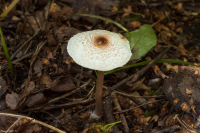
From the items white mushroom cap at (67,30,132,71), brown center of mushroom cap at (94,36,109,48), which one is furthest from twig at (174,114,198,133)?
brown center of mushroom cap at (94,36,109,48)

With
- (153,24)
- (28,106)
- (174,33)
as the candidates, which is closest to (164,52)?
(153,24)

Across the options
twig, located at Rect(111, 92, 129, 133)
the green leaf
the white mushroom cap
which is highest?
the white mushroom cap

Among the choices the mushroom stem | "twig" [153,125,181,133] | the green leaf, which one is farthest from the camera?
the green leaf

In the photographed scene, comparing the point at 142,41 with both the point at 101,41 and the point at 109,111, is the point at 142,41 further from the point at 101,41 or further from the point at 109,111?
the point at 109,111

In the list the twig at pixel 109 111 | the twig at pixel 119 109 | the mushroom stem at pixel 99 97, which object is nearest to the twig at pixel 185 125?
the twig at pixel 119 109

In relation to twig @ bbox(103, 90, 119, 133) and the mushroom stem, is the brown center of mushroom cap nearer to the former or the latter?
the mushroom stem

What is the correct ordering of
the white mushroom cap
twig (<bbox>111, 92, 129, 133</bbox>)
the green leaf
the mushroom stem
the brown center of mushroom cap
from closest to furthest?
the white mushroom cap, the brown center of mushroom cap, the mushroom stem, twig (<bbox>111, 92, 129, 133</bbox>), the green leaf

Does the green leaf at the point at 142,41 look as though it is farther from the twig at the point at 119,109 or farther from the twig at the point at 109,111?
the twig at the point at 109,111
